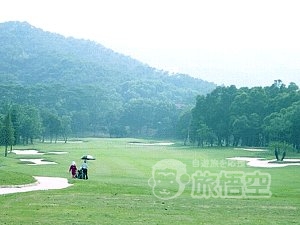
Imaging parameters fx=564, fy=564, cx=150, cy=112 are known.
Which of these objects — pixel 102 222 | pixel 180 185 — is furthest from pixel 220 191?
pixel 102 222

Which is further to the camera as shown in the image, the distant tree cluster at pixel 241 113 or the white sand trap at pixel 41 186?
the distant tree cluster at pixel 241 113

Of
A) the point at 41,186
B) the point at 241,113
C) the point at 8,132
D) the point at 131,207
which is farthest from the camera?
the point at 241,113

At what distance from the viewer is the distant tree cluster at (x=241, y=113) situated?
102000 millimetres

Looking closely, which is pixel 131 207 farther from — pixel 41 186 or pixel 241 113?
pixel 241 113

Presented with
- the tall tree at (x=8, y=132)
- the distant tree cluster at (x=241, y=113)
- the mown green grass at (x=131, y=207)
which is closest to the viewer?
the mown green grass at (x=131, y=207)

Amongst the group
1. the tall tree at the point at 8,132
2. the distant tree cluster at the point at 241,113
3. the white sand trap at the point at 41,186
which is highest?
the distant tree cluster at the point at 241,113

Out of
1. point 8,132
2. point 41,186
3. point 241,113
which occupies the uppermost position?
point 241,113

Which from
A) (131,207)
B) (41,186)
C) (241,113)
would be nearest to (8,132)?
(41,186)

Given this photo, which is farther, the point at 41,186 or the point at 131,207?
the point at 41,186

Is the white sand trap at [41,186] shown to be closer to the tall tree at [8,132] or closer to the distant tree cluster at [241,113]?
the tall tree at [8,132]

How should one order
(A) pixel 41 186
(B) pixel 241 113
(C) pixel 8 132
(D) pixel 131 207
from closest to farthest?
(D) pixel 131 207, (A) pixel 41 186, (C) pixel 8 132, (B) pixel 241 113

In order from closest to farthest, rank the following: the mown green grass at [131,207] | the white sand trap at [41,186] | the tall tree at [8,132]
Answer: the mown green grass at [131,207] → the white sand trap at [41,186] → the tall tree at [8,132]

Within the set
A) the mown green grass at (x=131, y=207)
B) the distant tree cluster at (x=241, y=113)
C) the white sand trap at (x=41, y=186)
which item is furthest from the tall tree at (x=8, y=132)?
the mown green grass at (x=131, y=207)

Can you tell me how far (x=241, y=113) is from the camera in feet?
364
